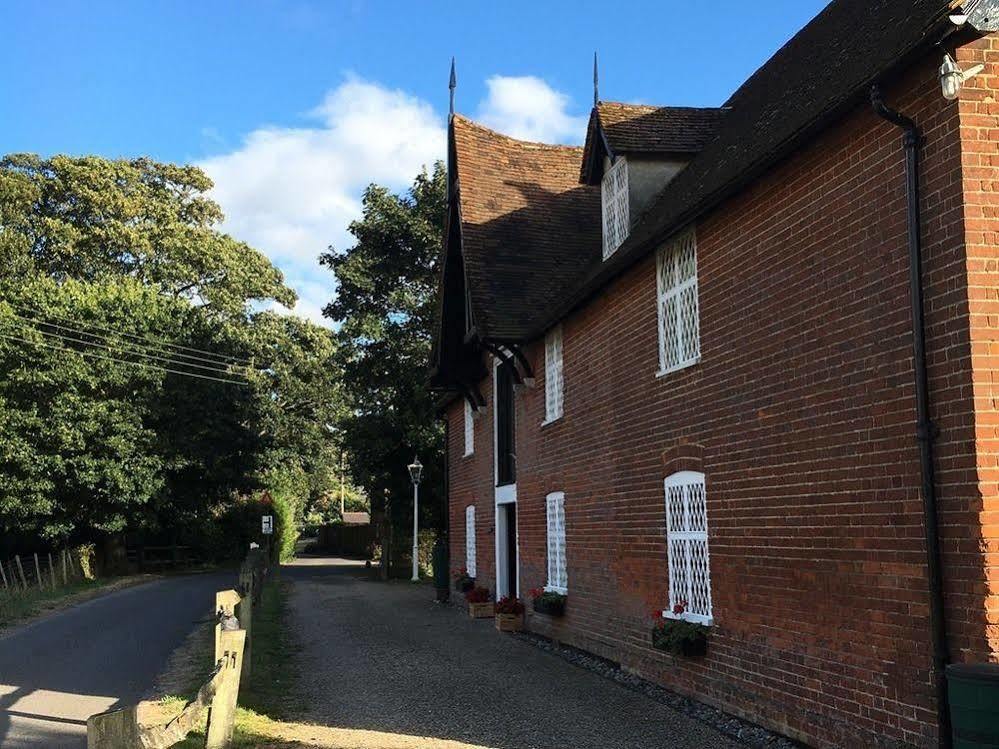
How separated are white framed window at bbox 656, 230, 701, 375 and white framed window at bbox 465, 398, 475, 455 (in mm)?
10679

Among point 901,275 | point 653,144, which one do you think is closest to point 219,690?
point 901,275

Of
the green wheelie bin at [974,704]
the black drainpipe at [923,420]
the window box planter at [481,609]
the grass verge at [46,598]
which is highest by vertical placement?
the black drainpipe at [923,420]

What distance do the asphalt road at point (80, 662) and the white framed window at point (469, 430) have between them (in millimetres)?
6617

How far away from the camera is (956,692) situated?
16.8 feet

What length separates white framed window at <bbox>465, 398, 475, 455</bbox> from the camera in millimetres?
20844

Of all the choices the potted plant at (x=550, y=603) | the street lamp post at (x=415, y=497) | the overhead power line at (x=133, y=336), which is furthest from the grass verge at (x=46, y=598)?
the potted plant at (x=550, y=603)

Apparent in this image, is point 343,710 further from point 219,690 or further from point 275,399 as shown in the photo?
point 275,399

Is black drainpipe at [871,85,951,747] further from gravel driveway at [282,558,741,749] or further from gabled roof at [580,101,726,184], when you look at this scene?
gabled roof at [580,101,726,184]

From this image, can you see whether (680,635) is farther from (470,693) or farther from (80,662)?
(80,662)

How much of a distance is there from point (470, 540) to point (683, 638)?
1216cm

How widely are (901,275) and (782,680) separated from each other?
3.52 metres

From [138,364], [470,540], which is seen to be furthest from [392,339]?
[470,540]

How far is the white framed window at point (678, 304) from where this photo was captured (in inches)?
379

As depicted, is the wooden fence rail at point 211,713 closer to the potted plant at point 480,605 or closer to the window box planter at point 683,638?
the window box planter at point 683,638
